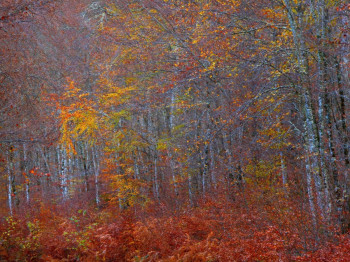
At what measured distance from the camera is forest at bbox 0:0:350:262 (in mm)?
7277

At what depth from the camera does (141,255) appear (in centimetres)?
760

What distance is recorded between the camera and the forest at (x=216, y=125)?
7277 millimetres

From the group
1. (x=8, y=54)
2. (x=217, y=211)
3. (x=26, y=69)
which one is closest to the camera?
(x=217, y=211)

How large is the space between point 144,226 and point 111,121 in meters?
7.67

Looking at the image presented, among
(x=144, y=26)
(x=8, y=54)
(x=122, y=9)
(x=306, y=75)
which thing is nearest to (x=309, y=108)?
(x=306, y=75)

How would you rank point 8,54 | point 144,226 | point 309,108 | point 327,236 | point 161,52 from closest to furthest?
1. point 327,236
2. point 309,108
3. point 144,226
4. point 8,54
5. point 161,52

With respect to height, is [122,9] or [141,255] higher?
[122,9]

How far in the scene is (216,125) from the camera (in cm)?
1066

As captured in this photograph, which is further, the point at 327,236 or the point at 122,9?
the point at 122,9

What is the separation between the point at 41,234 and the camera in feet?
28.7

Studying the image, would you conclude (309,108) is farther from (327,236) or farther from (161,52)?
(161,52)

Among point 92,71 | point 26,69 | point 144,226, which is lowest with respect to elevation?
point 144,226

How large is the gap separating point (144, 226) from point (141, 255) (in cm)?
85

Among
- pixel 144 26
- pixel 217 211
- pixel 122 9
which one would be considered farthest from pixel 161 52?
pixel 217 211
